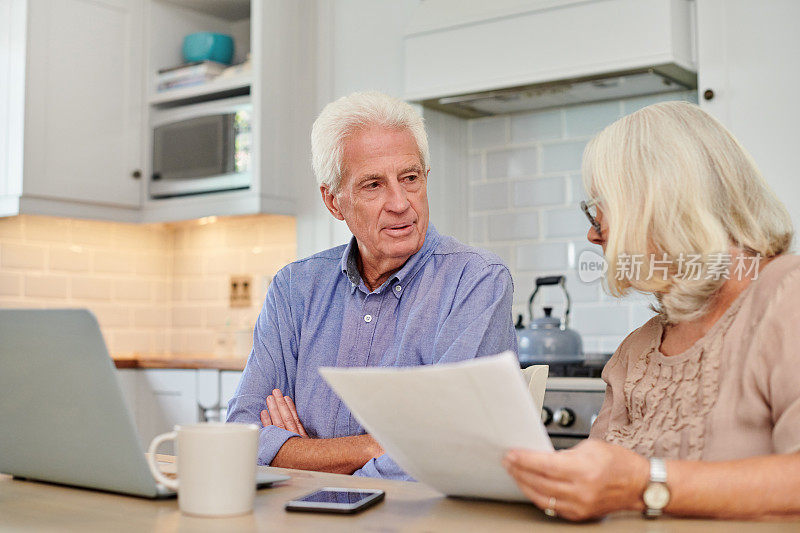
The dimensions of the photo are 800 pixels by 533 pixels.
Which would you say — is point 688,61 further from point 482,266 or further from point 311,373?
point 311,373

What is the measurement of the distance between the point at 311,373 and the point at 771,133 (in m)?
1.60

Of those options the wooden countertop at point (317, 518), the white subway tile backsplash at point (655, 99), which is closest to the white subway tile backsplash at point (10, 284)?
the white subway tile backsplash at point (655, 99)

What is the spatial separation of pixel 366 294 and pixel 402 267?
0.31ft

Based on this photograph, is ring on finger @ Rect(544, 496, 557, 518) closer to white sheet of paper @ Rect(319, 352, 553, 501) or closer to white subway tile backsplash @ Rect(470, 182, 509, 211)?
white sheet of paper @ Rect(319, 352, 553, 501)

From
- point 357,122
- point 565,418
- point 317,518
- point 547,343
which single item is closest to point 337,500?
point 317,518

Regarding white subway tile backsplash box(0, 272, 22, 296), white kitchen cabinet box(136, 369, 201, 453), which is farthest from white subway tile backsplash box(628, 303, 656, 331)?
white subway tile backsplash box(0, 272, 22, 296)

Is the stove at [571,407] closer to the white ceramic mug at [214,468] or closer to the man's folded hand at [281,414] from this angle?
the man's folded hand at [281,414]

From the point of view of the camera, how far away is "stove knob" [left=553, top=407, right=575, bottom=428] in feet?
8.66

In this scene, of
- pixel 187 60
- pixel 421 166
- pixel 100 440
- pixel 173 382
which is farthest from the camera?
pixel 187 60

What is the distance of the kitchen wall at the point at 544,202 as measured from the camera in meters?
3.28

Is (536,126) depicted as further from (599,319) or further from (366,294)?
(366,294)

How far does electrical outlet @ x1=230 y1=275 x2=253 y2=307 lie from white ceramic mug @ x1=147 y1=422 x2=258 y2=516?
309 cm

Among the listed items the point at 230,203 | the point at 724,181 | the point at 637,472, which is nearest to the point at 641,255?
the point at 724,181

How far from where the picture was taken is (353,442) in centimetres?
174
